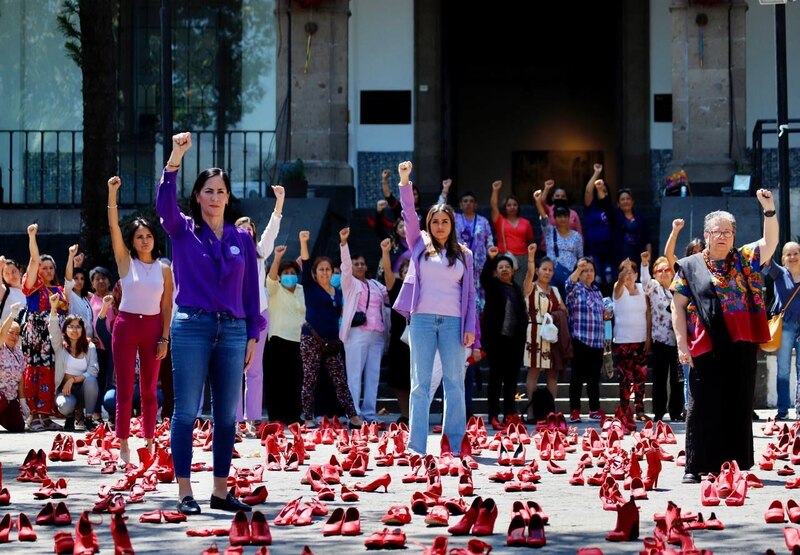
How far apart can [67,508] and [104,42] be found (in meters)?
12.6

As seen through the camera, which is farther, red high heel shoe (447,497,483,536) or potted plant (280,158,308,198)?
potted plant (280,158,308,198)

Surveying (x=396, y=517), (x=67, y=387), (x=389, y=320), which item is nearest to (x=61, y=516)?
(x=396, y=517)

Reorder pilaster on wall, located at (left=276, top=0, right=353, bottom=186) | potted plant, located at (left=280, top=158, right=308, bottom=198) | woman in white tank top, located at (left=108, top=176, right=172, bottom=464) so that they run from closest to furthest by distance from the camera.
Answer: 1. woman in white tank top, located at (left=108, top=176, right=172, bottom=464)
2. potted plant, located at (left=280, top=158, right=308, bottom=198)
3. pilaster on wall, located at (left=276, top=0, right=353, bottom=186)

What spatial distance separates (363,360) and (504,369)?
4.65 ft

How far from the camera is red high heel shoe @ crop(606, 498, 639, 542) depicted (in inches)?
303

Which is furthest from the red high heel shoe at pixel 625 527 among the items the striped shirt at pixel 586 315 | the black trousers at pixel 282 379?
the striped shirt at pixel 586 315

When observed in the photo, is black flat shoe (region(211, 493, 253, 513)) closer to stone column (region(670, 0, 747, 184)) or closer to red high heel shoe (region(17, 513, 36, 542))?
red high heel shoe (region(17, 513, 36, 542))

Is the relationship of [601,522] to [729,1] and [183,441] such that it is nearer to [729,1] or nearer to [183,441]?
[183,441]

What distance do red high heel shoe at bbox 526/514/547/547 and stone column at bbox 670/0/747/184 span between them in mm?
16797

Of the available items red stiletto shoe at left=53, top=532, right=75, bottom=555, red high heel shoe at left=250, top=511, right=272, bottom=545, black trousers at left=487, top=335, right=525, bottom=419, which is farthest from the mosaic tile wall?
red stiletto shoe at left=53, top=532, right=75, bottom=555

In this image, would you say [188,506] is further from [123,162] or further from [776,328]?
[123,162]

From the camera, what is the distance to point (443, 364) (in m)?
12.1

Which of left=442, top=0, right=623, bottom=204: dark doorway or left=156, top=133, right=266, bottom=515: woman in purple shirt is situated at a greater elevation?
left=442, top=0, right=623, bottom=204: dark doorway

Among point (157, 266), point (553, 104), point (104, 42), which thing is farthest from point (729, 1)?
point (157, 266)
